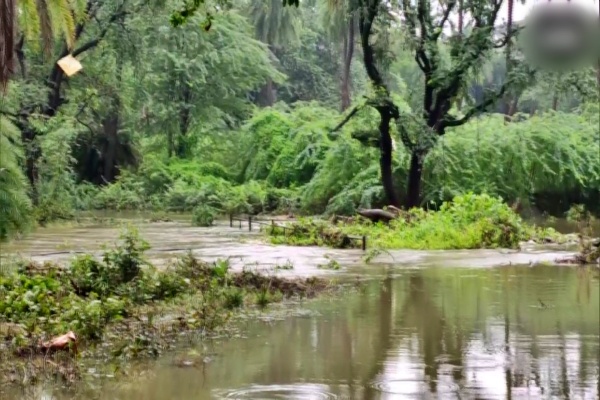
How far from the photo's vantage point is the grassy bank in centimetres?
954

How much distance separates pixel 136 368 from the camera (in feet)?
30.3

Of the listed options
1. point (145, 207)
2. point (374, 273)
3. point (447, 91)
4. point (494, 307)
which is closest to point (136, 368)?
point (494, 307)

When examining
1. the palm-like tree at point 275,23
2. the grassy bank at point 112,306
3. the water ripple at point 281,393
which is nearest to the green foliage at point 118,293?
the grassy bank at point 112,306

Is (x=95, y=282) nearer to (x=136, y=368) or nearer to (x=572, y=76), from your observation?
(x=136, y=368)

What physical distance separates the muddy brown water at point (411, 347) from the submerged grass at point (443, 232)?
477 centimetres

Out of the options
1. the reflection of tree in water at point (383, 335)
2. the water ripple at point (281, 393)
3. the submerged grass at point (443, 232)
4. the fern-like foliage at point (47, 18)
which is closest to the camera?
the water ripple at point (281, 393)

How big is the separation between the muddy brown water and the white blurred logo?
3787 mm

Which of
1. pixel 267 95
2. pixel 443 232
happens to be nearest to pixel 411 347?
pixel 443 232

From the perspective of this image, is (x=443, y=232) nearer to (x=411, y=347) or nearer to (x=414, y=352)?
(x=411, y=347)

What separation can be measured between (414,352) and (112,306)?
11.9 feet

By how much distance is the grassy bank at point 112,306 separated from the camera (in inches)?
376

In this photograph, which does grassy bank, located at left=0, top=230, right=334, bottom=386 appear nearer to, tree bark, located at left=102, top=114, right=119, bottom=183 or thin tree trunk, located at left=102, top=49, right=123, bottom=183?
thin tree trunk, located at left=102, top=49, right=123, bottom=183

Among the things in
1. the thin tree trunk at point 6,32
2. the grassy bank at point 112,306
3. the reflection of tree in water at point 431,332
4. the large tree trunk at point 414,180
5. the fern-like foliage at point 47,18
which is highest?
the fern-like foliage at point 47,18

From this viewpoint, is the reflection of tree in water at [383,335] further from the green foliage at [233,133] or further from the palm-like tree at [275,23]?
the palm-like tree at [275,23]
